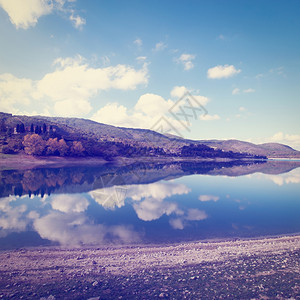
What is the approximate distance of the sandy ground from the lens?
7.48 meters

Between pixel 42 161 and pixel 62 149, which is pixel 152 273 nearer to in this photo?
pixel 42 161

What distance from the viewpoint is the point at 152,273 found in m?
8.77

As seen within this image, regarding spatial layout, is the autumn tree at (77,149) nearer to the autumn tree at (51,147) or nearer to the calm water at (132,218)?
the autumn tree at (51,147)

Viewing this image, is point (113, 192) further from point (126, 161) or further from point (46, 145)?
point (126, 161)

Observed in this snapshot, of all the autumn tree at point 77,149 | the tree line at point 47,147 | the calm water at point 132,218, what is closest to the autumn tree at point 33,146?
the tree line at point 47,147

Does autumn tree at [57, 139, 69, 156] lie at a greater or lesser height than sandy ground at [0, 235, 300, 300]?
greater

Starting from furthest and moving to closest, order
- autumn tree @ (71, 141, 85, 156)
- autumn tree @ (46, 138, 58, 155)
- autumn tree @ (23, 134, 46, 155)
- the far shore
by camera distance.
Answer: autumn tree @ (71, 141, 85, 156)
autumn tree @ (46, 138, 58, 155)
autumn tree @ (23, 134, 46, 155)
the far shore

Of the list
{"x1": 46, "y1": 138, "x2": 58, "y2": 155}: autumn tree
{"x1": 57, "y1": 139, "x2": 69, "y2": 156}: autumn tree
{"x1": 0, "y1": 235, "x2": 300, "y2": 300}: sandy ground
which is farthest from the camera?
{"x1": 57, "y1": 139, "x2": 69, "y2": 156}: autumn tree

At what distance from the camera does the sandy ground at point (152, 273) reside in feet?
24.5

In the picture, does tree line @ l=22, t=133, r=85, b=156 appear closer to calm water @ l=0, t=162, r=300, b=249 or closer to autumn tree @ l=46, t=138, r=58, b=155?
autumn tree @ l=46, t=138, r=58, b=155

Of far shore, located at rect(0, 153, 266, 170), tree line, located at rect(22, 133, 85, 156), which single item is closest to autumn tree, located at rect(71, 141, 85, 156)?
tree line, located at rect(22, 133, 85, 156)

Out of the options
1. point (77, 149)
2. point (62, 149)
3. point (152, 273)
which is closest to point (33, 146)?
point (62, 149)

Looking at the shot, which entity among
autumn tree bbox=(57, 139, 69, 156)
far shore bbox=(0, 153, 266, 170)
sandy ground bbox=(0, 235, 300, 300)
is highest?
autumn tree bbox=(57, 139, 69, 156)

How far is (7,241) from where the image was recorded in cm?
1223
